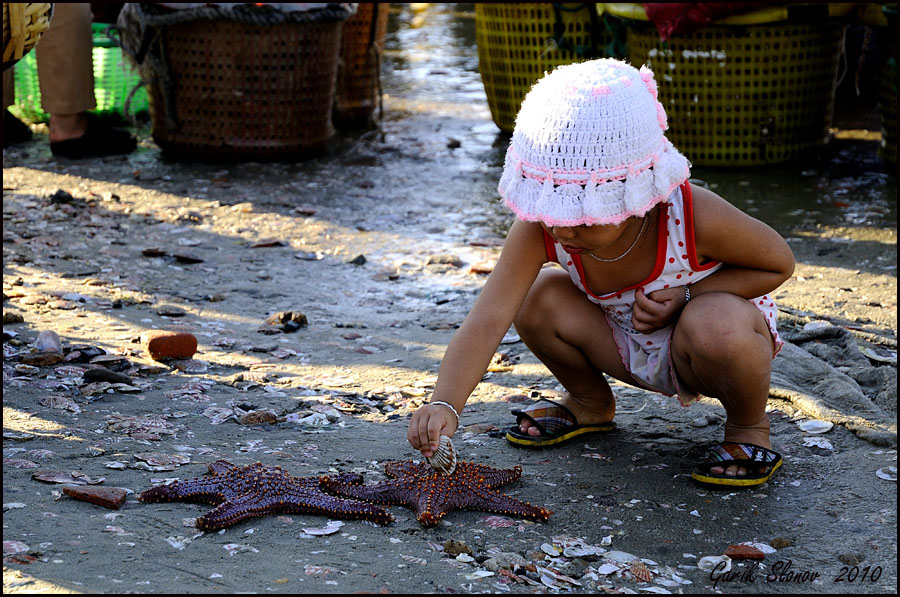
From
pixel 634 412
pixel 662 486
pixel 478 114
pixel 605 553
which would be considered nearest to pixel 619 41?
pixel 478 114

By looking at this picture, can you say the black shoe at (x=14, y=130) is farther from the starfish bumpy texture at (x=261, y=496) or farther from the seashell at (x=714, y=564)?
the seashell at (x=714, y=564)

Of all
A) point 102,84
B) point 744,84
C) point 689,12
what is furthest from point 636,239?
point 102,84

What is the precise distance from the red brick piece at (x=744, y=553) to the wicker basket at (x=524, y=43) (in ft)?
16.0

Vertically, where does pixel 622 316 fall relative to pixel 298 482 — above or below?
above

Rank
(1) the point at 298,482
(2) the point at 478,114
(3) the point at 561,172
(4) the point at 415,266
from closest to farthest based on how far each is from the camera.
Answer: (3) the point at 561,172
(1) the point at 298,482
(4) the point at 415,266
(2) the point at 478,114

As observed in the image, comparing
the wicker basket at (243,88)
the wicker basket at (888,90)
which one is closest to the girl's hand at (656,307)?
the wicker basket at (888,90)

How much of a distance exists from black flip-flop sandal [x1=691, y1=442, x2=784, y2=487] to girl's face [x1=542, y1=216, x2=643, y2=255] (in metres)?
0.78

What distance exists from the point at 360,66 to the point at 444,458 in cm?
601

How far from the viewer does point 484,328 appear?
271 cm

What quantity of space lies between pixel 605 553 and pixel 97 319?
8.28 feet

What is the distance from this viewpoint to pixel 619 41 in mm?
6848

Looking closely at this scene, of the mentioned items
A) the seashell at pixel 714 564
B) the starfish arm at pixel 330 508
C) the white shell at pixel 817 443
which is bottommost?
the white shell at pixel 817 443

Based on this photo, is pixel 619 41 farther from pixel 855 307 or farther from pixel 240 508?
pixel 240 508

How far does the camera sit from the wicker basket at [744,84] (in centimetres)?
634
